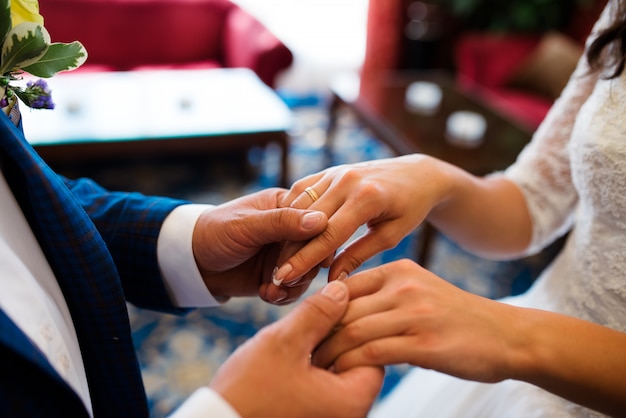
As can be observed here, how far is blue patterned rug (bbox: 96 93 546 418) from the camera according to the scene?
1727mm

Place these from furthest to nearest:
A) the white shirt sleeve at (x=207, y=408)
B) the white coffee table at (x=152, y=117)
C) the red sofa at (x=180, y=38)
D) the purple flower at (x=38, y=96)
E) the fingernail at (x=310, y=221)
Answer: the red sofa at (x=180, y=38) → the white coffee table at (x=152, y=117) → the fingernail at (x=310, y=221) → the purple flower at (x=38, y=96) → the white shirt sleeve at (x=207, y=408)

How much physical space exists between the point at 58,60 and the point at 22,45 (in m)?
0.06

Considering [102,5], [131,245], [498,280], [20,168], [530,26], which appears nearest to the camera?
[20,168]

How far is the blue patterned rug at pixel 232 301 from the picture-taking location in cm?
173

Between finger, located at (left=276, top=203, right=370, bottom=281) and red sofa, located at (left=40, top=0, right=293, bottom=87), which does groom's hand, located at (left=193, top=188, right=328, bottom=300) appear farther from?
red sofa, located at (left=40, top=0, right=293, bottom=87)

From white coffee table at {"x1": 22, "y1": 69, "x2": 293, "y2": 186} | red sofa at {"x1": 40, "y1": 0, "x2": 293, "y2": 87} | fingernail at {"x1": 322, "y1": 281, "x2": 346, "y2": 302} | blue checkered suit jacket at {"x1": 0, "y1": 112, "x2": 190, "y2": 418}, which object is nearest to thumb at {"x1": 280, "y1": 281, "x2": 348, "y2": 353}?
fingernail at {"x1": 322, "y1": 281, "x2": 346, "y2": 302}

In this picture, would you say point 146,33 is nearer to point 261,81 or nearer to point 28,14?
point 261,81

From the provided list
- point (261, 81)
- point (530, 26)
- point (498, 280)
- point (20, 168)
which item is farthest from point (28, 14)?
point (530, 26)

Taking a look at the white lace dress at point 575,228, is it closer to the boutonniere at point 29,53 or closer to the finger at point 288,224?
the finger at point 288,224

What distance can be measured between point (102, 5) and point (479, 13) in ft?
9.59

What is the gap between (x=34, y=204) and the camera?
0.54 m

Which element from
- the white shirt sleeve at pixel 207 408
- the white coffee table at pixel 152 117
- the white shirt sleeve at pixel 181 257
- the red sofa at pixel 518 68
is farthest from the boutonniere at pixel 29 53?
the red sofa at pixel 518 68

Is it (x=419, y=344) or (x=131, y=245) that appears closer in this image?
(x=419, y=344)

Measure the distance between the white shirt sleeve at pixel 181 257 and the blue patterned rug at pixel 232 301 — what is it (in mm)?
890
